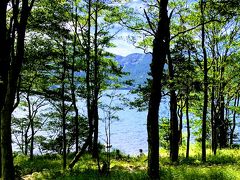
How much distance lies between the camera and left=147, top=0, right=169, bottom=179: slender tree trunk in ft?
42.3

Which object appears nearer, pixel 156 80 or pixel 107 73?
pixel 156 80

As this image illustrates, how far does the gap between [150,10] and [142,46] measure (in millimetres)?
4199

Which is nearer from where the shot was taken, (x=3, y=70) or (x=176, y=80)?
(x=3, y=70)

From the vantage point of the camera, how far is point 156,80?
1299cm

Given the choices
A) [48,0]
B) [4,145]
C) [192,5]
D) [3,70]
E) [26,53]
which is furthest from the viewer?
[192,5]

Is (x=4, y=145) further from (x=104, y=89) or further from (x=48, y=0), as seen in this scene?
(x=104, y=89)

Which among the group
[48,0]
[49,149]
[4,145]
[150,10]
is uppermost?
[150,10]

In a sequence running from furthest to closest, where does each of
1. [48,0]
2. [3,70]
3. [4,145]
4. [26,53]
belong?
[26,53], [48,0], [3,70], [4,145]

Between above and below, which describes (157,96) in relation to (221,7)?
below

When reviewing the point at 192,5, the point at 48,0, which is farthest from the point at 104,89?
the point at 48,0

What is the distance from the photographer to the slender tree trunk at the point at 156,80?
12.9 m

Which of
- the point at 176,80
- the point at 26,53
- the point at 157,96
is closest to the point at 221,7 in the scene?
the point at 157,96

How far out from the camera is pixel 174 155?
89.5 ft

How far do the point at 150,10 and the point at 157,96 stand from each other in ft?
45.2
